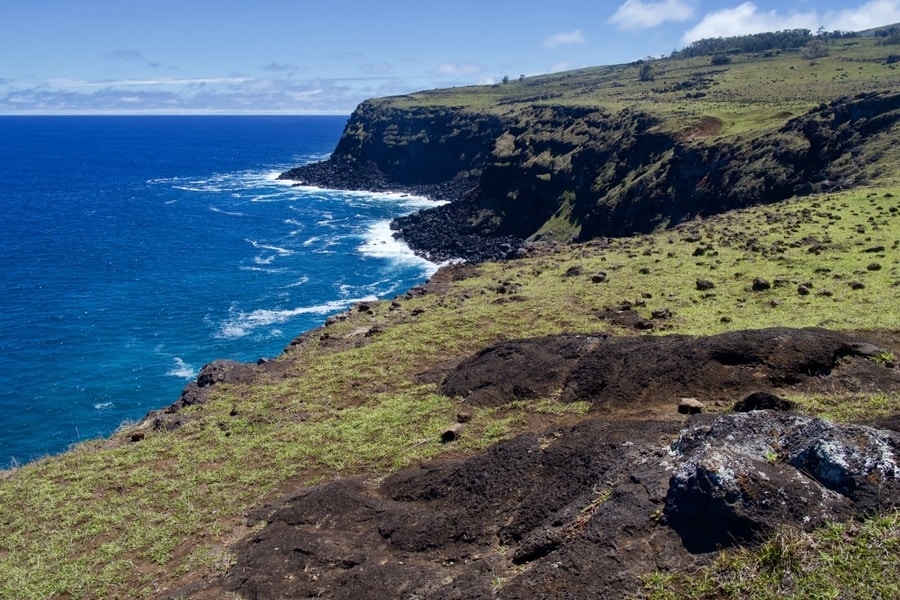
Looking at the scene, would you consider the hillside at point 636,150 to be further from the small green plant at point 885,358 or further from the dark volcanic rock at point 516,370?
the dark volcanic rock at point 516,370

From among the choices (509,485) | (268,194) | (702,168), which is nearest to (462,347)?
(509,485)

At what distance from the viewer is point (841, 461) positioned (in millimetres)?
7555

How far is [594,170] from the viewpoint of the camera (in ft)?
251

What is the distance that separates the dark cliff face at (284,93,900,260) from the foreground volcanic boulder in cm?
4271

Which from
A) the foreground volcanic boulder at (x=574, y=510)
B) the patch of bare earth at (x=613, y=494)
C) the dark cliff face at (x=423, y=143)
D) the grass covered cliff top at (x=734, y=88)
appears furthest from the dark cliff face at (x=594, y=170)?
the foreground volcanic boulder at (x=574, y=510)

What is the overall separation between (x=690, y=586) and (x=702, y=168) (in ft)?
181

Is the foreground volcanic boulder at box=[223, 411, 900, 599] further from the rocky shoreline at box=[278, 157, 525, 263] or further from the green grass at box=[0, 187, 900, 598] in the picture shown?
the rocky shoreline at box=[278, 157, 525, 263]

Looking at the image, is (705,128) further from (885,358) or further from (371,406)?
(371,406)

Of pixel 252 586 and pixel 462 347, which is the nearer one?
pixel 252 586

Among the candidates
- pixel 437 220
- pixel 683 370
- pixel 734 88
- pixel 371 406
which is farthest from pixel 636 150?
pixel 683 370

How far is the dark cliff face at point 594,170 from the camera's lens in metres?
50.6

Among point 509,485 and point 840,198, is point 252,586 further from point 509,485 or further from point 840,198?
point 840,198

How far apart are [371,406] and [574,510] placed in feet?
31.1

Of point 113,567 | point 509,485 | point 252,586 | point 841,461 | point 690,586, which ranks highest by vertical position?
point 841,461
